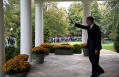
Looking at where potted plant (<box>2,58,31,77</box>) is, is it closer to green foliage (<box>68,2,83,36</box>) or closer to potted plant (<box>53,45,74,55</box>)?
potted plant (<box>53,45,74,55</box>)

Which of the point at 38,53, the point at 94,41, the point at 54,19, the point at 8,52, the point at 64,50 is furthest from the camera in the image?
the point at 54,19

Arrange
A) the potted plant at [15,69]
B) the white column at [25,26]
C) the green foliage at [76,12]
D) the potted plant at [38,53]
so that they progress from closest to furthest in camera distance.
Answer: the potted plant at [15,69] → the white column at [25,26] → the potted plant at [38,53] → the green foliage at [76,12]

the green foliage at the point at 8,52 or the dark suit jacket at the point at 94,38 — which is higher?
the dark suit jacket at the point at 94,38

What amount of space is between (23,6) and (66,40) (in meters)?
29.2

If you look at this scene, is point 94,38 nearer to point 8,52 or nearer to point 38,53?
point 38,53

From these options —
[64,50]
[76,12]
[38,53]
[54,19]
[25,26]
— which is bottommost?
[64,50]

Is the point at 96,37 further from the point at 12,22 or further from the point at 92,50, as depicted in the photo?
the point at 12,22

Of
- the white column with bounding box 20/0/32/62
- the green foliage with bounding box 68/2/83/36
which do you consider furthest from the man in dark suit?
the green foliage with bounding box 68/2/83/36

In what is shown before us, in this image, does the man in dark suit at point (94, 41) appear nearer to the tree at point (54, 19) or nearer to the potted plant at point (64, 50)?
the potted plant at point (64, 50)

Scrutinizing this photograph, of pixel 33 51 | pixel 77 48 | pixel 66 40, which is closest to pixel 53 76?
pixel 33 51

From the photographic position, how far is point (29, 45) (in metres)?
9.30

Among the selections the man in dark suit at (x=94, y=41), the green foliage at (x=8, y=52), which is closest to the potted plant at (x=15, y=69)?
the man in dark suit at (x=94, y=41)

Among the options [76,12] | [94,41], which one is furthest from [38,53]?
[76,12]

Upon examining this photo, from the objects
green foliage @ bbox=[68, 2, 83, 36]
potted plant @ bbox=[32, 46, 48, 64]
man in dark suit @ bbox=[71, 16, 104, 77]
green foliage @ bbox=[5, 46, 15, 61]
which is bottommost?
green foliage @ bbox=[5, 46, 15, 61]
